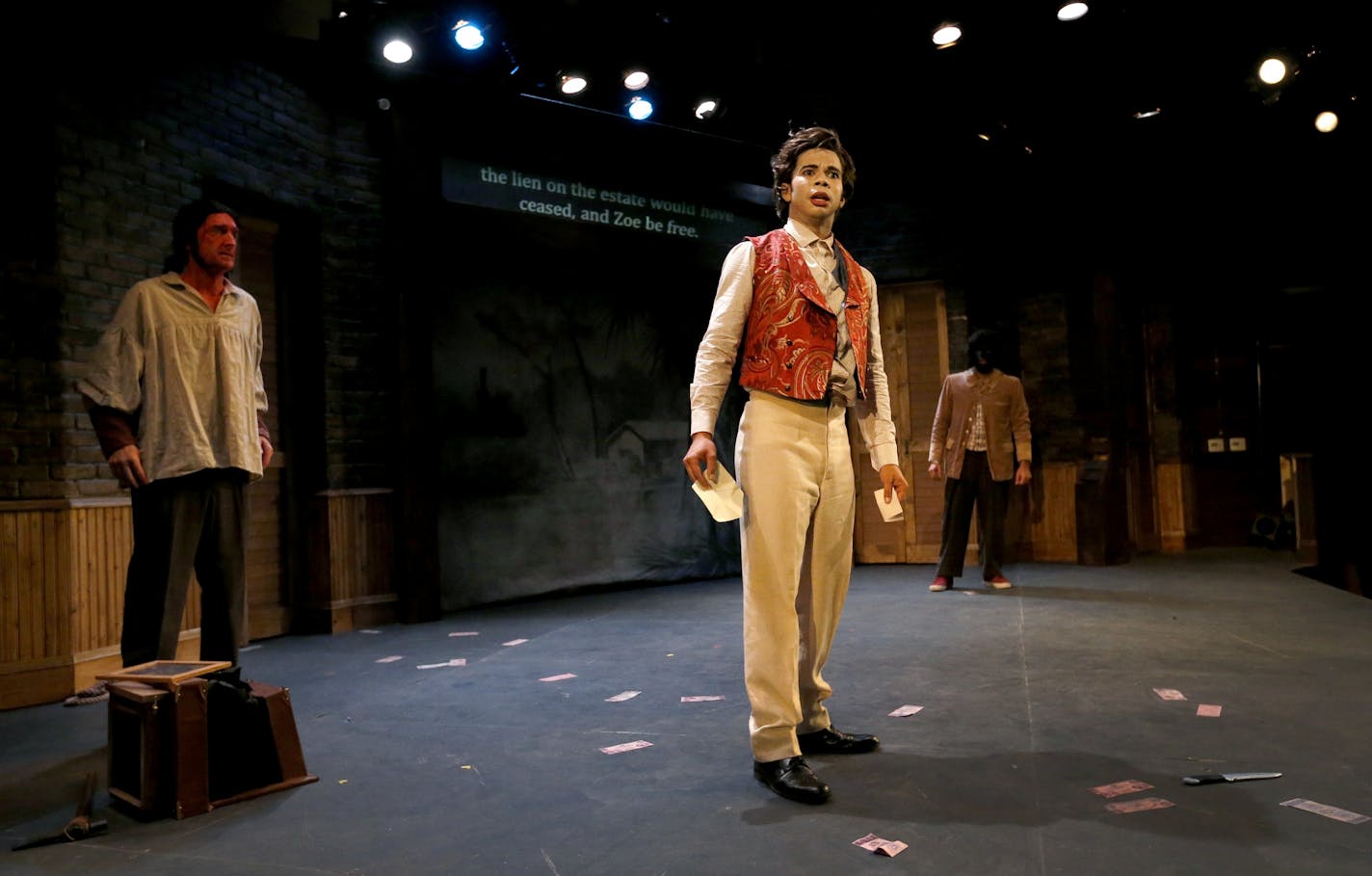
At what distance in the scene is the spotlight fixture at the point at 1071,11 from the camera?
5.84m

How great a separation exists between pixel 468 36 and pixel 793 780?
5127 millimetres

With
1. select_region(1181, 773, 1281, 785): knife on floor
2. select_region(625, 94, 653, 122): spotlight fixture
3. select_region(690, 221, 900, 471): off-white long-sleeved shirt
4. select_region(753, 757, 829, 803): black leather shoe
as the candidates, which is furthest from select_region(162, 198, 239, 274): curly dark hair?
select_region(625, 94, 653, 122): spotlight fixture

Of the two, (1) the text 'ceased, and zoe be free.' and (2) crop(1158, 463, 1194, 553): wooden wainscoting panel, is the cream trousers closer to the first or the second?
(1) the text 'ceased, and zoe be free.'

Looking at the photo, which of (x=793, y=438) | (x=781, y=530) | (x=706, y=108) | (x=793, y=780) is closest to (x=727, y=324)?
(x=793, y=438)

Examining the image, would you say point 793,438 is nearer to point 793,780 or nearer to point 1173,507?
point 793,780

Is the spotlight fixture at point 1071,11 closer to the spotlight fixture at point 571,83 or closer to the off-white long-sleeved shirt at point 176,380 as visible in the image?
the spotlight fixture at point 571,83

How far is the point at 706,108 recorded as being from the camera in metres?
7.13

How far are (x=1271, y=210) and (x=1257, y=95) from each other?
210 cm

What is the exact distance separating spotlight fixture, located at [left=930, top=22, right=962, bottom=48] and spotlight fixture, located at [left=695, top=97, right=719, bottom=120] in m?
1.68

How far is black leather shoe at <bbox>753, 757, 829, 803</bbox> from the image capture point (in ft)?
7.88

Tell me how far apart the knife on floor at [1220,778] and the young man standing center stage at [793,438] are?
89cm

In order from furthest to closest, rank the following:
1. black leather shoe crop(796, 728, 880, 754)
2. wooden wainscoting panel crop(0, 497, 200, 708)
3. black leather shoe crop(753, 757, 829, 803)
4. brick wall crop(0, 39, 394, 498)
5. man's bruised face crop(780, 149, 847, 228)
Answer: brick wall crop(0, 39, 394, 498)
wooden wainscoting panel crop(0, 497, 200, 708)
black leather shoe crop(796, 728, 880, 754)
man's bruised face crop(780, 149, 847, 228)
black leather shoe crop(753, 757, 829, 803)

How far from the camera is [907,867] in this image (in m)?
1.98

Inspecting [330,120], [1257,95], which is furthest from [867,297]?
[1257,95]
